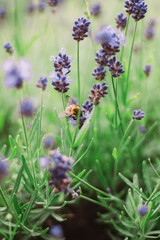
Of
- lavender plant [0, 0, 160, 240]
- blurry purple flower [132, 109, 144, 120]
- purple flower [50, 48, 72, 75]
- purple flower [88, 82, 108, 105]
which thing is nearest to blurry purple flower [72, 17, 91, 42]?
lavender plant [0, 0, 160, 240]

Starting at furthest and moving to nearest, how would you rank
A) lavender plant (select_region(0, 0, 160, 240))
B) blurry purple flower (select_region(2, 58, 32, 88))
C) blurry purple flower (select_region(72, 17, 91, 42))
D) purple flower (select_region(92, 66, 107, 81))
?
purple flower (select_region(92, 66, 107, 81)) < blurry purple flower (select_region(72, 17, 91, 42)) < lavender plant (select_region(0, 0, 160, 240)) < blurry purple flower (select_region(2, 58, 32, 88))

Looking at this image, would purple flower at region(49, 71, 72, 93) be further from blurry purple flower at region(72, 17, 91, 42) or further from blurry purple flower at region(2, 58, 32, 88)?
blurry purple flower at region(2, 58, 32, 88)

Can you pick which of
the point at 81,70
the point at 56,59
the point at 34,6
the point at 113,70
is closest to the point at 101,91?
the point at 113,70

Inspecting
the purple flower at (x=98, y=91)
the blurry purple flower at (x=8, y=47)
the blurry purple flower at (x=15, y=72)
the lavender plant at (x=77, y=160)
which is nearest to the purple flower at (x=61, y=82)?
the lavender plant at (x=77, y=160)

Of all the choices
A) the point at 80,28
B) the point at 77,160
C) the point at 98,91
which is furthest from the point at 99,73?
the point at 77,160

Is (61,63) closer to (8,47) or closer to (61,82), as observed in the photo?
(61,82)

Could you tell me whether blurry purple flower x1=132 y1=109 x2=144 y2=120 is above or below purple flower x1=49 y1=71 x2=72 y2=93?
below

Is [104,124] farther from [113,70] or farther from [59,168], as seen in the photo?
[59,168]

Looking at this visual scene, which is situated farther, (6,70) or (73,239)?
(73,239)

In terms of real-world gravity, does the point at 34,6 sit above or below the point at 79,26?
above
